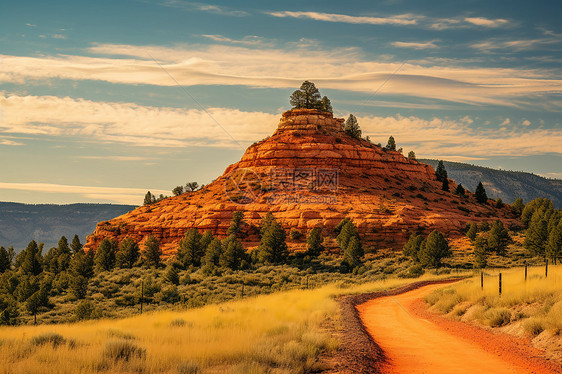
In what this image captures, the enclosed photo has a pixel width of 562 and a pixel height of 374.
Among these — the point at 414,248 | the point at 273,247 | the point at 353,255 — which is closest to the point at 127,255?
the point at 273,247

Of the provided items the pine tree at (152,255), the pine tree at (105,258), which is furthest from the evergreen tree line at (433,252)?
the pine tree at (105,258)

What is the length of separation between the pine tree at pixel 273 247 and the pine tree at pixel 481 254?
1046 inches

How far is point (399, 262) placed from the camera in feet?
215

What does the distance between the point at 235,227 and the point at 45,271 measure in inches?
1310

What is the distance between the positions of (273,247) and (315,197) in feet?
71.7

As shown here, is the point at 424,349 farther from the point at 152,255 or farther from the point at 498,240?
the point at 152,255

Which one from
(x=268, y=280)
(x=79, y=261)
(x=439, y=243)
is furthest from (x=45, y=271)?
(x=439, y=243)

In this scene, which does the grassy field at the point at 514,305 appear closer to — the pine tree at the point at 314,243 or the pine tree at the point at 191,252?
the pine tree at the point at 314,243

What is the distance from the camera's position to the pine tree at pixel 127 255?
248ft

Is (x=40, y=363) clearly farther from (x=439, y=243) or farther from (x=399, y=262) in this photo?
(x=399, y=262)

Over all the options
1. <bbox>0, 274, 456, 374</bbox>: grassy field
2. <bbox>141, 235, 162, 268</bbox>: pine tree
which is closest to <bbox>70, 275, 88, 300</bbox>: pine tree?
<bbox>141, 235, 162, 268</bbox>: pine tree

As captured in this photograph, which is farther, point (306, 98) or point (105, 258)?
point (306, 98)

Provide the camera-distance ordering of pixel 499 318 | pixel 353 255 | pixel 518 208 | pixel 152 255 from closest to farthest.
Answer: pixel 499 318 < pixel 353 255 < pixel 152 255 < pixel 518 208

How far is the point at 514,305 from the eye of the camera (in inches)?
715
